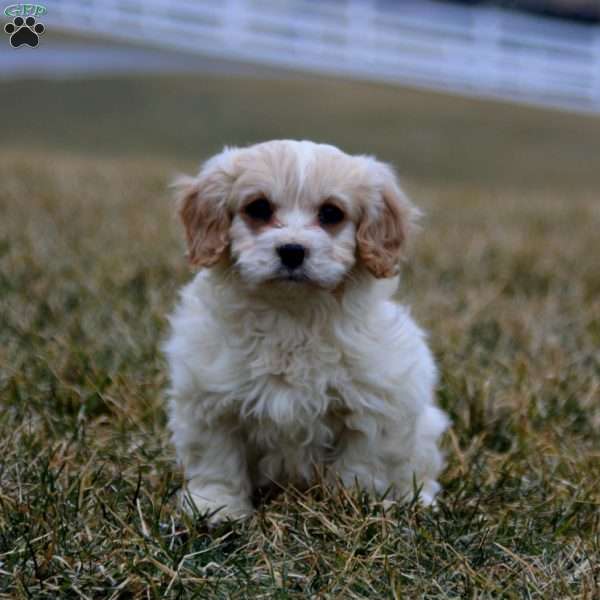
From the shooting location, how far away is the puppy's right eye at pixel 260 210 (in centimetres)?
309

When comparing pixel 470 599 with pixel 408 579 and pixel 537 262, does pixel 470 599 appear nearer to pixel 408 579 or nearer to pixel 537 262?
pixel 408 579

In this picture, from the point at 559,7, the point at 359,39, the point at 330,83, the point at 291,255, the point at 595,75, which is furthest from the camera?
the point at 559,7

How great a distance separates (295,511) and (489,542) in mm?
556

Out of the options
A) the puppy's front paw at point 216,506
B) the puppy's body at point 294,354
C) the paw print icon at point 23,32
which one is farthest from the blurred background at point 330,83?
the puppy's front paw at point 216,506

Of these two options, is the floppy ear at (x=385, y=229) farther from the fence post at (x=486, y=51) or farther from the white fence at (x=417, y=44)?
the fence post at (x=486, y=51)

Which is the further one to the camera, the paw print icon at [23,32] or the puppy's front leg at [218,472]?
the paw print icon at [23,32]

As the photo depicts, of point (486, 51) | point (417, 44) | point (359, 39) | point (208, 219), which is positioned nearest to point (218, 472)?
point (208, 219)

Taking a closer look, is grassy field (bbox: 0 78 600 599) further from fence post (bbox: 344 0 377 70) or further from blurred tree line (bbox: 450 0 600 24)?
blurred tree line (bbox: 450 0 600 24)

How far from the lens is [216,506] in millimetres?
3104

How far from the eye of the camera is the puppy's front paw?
2.98 meters

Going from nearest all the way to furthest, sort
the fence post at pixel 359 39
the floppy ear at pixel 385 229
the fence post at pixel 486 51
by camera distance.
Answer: the floppy ear at pixel 385 229
the fence post at pixel 359 39
the fence post at pixel 486 51

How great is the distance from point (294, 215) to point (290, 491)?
2.64 ft

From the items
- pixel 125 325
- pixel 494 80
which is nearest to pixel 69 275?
pixel 125 325

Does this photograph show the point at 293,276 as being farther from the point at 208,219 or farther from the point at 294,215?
the point at 208,219
